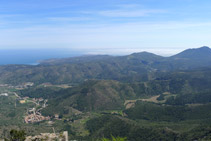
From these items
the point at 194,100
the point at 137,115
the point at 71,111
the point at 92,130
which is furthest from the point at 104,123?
the point at 194,100

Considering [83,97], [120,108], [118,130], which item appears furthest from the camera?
[83,97]

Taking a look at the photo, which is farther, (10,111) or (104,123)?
(10,111)

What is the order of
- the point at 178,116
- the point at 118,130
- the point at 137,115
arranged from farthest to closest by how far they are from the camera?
the point at 137,115
the point at 178,116
the point at 118,130

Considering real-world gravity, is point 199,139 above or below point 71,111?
above

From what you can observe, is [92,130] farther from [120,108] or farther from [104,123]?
[120,108]

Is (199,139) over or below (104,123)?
over

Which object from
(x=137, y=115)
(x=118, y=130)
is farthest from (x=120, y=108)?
(x=118, y=130)

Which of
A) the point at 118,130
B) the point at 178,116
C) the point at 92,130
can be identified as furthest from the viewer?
the point at 178,116

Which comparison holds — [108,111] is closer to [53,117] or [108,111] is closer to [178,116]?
[53,117]

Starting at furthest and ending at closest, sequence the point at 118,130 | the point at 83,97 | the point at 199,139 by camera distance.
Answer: the point at 83,97, the point at 118,130, the point at 199,139
